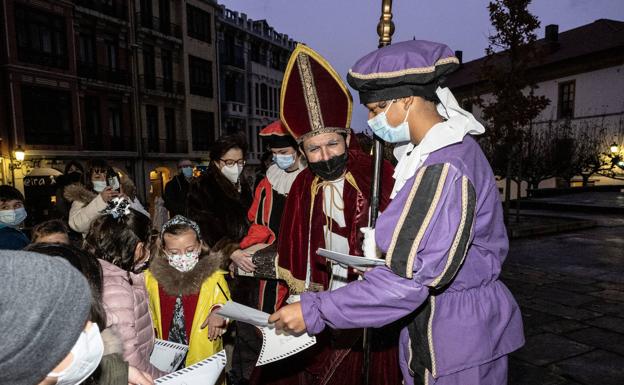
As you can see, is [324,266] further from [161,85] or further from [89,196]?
[161,85]

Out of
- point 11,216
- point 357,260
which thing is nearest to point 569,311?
point 357,260

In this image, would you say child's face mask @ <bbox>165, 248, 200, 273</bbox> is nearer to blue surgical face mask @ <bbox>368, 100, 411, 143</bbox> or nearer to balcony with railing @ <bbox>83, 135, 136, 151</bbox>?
blue surgical face mask @ <bbox>368, 100, 411, 143</bbox>

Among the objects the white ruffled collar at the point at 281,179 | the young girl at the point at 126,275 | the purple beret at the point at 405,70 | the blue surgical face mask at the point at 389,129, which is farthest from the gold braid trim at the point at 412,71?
the white ruffled collar at the point at 281,179

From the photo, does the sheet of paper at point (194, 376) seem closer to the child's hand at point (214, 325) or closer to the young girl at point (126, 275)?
the young girl at point (126, 275)

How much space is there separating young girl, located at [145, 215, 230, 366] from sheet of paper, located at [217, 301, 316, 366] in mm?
830

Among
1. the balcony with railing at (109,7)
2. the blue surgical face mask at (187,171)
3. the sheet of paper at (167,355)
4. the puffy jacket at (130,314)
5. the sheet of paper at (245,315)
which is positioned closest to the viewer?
the sheet of paper at (245,315)

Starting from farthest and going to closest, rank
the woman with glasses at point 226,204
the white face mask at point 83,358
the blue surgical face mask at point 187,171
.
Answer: the blue surgical face mask at point 187,171
the woman with glasses at point 226,204
the white face mask at point 83,358

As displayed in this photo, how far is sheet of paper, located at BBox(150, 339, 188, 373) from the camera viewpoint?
2338 millimetres

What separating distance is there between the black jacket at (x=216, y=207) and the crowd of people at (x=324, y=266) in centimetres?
7

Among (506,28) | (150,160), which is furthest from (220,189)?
(150,160)

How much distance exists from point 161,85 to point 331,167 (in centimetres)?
2481

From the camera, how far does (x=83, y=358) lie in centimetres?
110

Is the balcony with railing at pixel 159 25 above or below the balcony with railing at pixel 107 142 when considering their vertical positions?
above

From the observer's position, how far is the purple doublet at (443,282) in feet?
4.81
